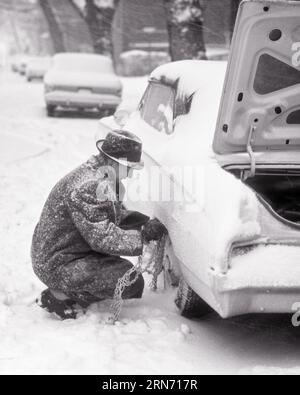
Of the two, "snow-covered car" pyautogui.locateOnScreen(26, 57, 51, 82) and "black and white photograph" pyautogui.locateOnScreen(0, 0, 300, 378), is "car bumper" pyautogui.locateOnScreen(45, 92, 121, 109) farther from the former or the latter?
"snow-covered car" pyautogui.locateOnScreen(26, 57, 51, 82)

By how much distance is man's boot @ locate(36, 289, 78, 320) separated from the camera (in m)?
3.96

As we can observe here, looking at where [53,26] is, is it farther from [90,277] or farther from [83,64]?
[90,277]

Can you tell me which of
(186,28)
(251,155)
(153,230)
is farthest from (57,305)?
(186,28)

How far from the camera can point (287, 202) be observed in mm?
4559

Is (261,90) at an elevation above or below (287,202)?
above

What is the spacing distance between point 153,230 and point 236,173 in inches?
27.3

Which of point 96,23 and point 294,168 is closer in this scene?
point 294,168

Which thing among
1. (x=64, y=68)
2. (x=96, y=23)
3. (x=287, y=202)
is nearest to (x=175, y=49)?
(x=64, y=68)

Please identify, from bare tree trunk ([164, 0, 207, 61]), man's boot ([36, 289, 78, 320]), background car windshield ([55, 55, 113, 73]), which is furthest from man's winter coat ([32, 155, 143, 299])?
background car windshield ([55, 55, 113, 73])

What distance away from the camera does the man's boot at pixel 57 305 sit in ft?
13.0

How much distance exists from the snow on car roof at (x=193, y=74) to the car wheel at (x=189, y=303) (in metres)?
1.67

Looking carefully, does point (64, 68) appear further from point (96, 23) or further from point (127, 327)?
point (127, 327)
